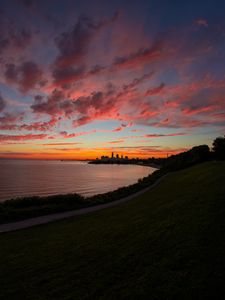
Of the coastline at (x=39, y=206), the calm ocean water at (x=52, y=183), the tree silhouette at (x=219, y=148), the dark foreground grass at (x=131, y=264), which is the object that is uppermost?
the tree silhouette at (x=219, y=148)

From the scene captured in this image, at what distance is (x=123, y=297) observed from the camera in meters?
4.22

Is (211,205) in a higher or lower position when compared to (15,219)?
higher

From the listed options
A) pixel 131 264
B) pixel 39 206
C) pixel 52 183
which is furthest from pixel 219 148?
pixel 131 264

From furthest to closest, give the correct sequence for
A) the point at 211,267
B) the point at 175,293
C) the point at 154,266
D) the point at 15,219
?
1. the point at 15,219
2. the point at 154,266
3. the point at 211,267
4. the point at 175,293

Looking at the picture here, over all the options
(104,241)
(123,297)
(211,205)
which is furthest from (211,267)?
(211,205)

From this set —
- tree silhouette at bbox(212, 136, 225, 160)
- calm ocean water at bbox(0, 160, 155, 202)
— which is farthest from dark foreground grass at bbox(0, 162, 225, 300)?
tree silhouette at bbox(212, 136, 225, 160)

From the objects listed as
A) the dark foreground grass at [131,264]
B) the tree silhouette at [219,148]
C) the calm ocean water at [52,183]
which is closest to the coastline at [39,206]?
the dark foreground grass at [131,264]

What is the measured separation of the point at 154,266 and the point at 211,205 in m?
5.57

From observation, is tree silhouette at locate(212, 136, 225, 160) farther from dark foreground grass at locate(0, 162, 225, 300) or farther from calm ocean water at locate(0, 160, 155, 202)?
dark foreground grass at locate(0, 162, 225, 300)

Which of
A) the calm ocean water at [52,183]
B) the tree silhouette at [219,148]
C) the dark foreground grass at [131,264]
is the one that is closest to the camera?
the dark foreground grass at [131,264]

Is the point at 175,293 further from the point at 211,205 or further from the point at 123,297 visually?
the point at 211,205

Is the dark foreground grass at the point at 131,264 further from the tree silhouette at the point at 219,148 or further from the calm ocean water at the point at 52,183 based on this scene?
the tree silhouette at the point at 219,148

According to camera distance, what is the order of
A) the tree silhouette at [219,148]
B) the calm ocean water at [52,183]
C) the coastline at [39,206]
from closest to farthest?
1. the coastline at [39,206]
2. the calm ocean water at [52,183]
3. the tree silhouette at [219,148]

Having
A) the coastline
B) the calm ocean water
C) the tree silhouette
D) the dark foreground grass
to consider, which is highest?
the tree silhouette
